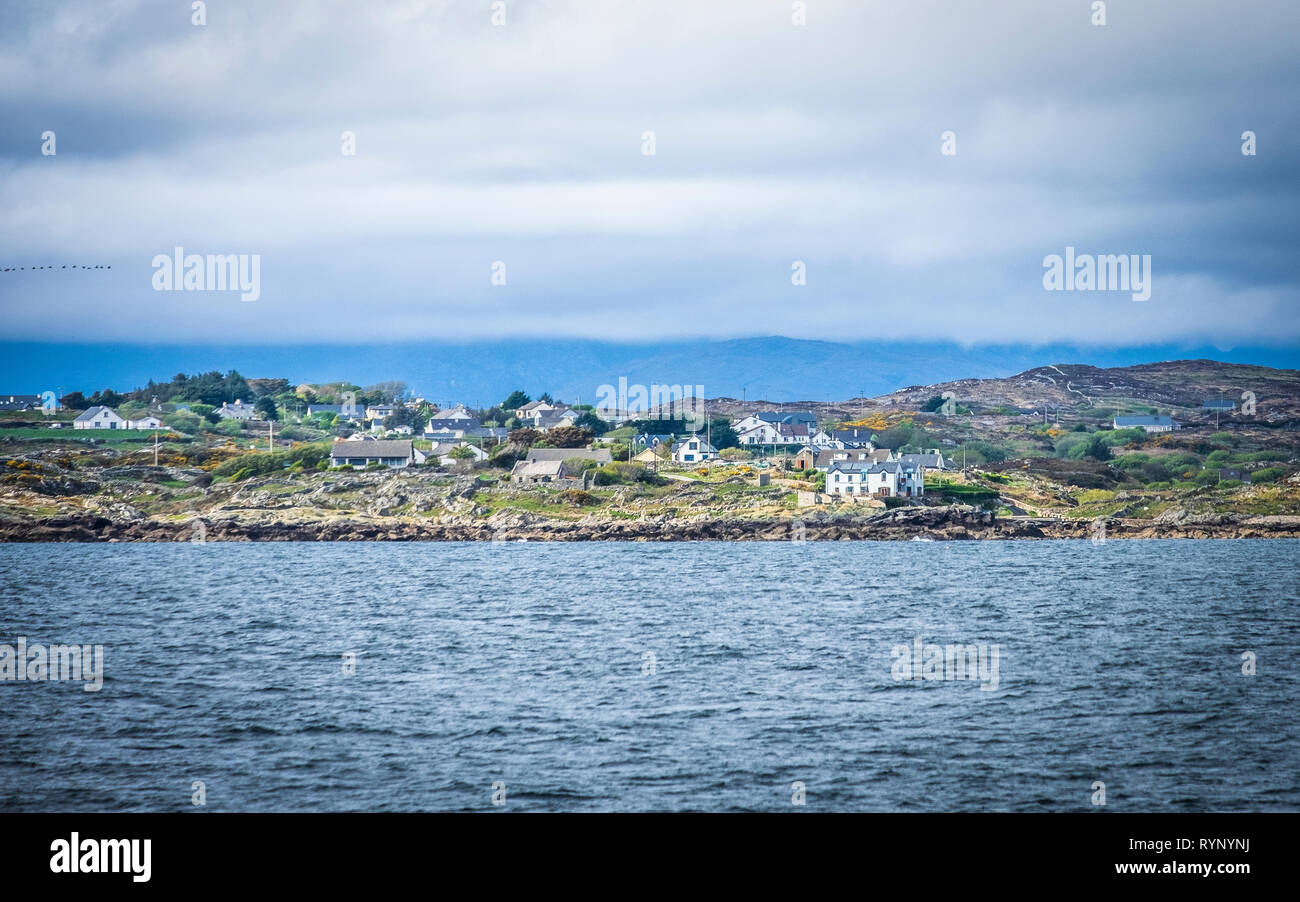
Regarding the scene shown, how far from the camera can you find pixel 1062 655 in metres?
41.0

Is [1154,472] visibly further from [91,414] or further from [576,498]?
[91,414]

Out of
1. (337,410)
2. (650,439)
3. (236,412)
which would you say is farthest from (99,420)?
(650,439)

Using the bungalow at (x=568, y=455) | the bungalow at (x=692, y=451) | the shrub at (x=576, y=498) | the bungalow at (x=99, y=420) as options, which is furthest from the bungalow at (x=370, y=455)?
the bungalow at (x=99, y=420)

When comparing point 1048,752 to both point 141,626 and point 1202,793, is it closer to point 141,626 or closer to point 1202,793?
point 1202,793

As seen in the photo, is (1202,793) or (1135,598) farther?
(1135,598)

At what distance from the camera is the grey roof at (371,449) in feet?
409

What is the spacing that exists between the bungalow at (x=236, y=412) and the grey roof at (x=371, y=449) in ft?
Answer: 157

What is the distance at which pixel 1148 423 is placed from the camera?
162 meters

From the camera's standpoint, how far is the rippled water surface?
23750 mm

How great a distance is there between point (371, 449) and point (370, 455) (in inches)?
53.5

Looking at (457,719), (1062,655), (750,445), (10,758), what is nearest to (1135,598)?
(1062,655)

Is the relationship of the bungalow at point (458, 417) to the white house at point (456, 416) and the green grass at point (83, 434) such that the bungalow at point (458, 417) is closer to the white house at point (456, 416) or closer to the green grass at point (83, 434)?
the white house at point (456, 416)
